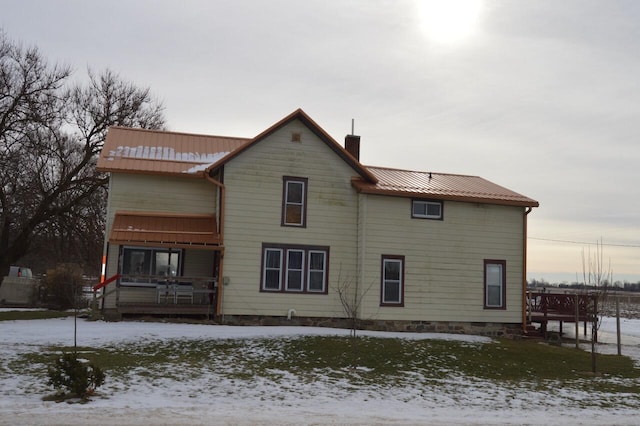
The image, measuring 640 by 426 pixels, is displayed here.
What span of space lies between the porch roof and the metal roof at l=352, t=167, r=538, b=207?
547cm

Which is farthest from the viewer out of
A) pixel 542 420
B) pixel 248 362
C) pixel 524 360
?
pixel 524 360

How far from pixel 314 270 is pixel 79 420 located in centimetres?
1251

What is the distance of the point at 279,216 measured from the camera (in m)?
21.1

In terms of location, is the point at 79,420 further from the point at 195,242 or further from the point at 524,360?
the point at 524,360

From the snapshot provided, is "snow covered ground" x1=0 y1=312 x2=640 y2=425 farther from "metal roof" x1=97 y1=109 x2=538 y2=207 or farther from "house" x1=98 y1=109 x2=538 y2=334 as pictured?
"metal roof" x1=97 y1=109 x2=538 y2=207

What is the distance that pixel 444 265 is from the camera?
72.6 ft

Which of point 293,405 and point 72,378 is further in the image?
point 293,405

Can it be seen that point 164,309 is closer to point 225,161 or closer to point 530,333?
point 225,161

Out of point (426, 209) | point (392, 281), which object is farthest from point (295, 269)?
point (426, 209)

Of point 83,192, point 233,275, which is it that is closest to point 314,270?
point 233,275

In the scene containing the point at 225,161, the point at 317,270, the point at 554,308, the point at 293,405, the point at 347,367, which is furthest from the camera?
the point at 554,308

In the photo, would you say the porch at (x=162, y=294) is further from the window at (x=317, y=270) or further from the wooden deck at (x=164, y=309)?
the window at (x=317, y=270)

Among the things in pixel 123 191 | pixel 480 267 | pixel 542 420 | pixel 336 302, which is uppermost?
pixel 123 191

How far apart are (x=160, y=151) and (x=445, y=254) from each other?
448 inches
